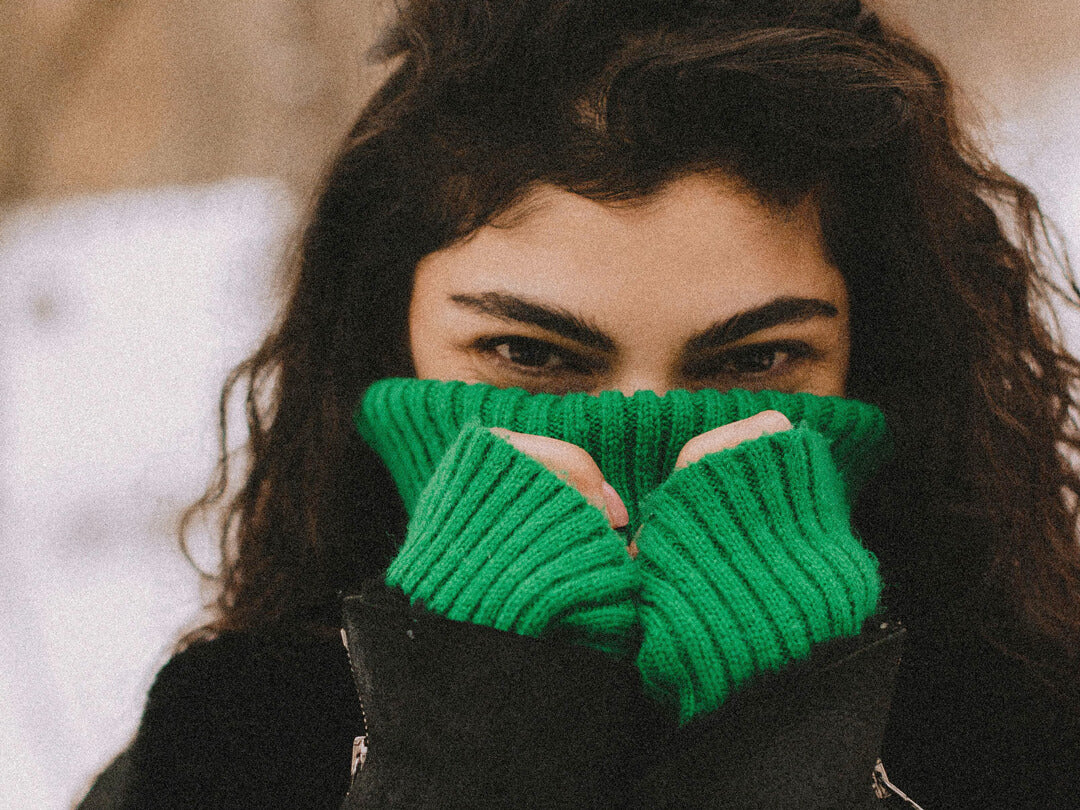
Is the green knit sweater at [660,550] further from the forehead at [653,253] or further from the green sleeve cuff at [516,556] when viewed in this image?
the forehead at [653,253]

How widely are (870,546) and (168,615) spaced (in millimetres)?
1549

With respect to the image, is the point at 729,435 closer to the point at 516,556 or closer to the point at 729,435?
the point at 729,435

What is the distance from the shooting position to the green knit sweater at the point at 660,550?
0.77m

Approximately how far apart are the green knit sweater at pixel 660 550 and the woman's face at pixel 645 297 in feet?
0.19

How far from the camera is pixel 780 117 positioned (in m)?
0.96

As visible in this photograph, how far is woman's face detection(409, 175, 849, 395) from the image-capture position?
0.92 meters

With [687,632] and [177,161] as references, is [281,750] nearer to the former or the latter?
[687,632]

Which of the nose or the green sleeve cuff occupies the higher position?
the nose

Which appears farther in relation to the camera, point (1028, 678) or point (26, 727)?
point (26, 727)

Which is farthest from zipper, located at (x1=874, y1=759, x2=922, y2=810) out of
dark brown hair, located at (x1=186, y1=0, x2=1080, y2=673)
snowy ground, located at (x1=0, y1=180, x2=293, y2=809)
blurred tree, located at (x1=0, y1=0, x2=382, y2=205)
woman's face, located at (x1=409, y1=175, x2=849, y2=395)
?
snowy ground, located at (x1=0, y1=180, x2=293, y2=809)

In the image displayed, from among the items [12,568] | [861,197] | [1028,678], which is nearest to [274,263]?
[861,197]

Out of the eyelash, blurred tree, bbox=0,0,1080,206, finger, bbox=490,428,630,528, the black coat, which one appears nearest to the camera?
the black coat

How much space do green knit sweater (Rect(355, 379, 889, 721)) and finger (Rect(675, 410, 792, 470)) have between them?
0.03m

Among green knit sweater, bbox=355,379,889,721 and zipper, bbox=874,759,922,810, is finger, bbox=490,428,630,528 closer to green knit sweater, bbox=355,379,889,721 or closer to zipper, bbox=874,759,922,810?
green knit sweater, bbox=355,379,889,721
